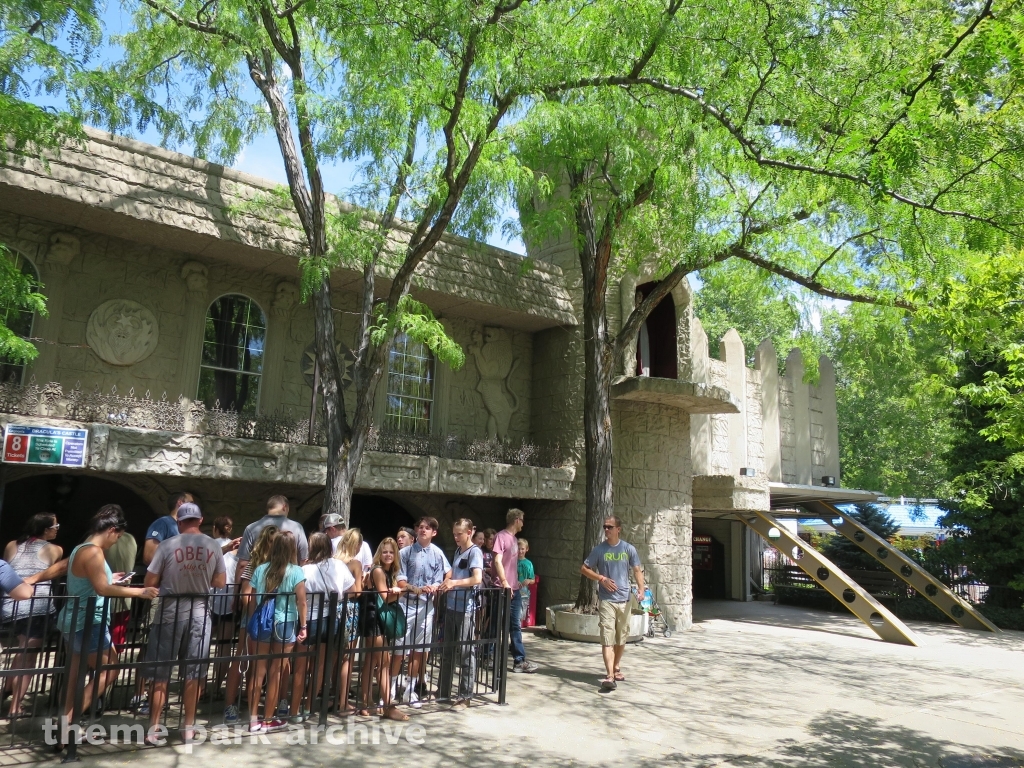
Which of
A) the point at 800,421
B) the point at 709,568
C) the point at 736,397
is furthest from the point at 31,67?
the point at 709,568

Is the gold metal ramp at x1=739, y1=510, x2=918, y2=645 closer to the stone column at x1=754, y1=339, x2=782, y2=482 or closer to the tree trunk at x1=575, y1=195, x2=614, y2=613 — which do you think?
the stone column at x1=754, y1=339, x2=782, y2=482

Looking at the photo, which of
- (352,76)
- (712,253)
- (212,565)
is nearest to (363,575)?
(212,565)

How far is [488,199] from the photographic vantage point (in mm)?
11656

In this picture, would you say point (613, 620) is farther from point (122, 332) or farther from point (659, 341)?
point (659, 341)

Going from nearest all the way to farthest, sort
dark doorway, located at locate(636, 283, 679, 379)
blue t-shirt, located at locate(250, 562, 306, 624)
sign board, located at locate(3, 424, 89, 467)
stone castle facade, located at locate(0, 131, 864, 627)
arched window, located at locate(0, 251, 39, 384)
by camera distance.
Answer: blue t-shirt, located at locate(250, 562, 306, 624) → sign board, located at locate(3, 424, 89, 467) → stone castle facade, located at locate(0, 131, 864, 627) → arched window, located at locate(0, 251, 39, 384) → dark doorway, located at locate(636, 283, 679, 379)

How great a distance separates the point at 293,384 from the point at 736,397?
10119mm

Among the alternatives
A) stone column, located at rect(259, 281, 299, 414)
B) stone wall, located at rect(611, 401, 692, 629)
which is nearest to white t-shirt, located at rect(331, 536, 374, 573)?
stone column, located at rect(259, 281, 299, 414)

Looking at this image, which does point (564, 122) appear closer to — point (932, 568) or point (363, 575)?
point (363, 575)

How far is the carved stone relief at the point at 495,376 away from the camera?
16094 millimetres

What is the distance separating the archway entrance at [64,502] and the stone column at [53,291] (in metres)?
3.90

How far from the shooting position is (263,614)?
639 cm

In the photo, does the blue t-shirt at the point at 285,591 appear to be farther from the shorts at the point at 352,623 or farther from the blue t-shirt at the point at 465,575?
the blue t-shirt at the point at 465,575

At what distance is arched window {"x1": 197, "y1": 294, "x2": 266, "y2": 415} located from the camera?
1325cm

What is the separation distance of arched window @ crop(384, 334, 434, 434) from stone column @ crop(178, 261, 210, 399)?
11.8 ft
